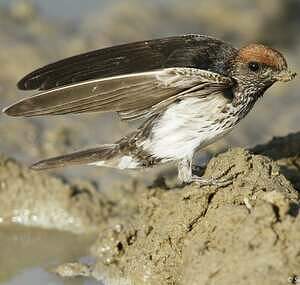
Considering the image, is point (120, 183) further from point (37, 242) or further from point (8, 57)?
point (8, 57)

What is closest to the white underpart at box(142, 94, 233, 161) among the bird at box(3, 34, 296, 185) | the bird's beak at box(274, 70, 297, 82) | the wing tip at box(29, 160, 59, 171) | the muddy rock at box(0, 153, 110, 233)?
the bird at box(3, 34, 296, 185)

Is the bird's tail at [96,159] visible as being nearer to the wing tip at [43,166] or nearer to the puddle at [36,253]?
the wing tip at [43,166]

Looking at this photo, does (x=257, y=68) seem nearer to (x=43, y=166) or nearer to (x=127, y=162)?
(x=127, y=162)

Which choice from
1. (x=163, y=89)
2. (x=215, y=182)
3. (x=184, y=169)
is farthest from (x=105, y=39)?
(x=215, y=182)

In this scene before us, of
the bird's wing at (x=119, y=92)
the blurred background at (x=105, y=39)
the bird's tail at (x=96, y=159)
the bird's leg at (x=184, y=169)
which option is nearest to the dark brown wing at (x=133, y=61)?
the bird's wing at (x=119, y=92)

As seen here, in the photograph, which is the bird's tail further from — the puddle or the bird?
the puddle

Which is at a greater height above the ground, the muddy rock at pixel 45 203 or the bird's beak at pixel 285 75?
the bird's beak at pixel 285 75
